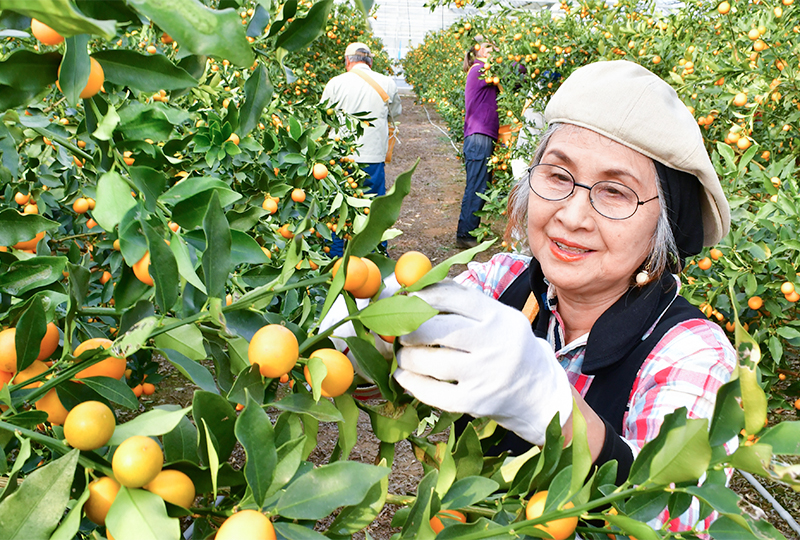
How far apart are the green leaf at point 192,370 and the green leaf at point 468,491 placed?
21cm

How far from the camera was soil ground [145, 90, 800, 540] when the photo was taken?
2.40 metres

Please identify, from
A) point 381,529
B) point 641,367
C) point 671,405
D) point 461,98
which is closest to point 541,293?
point 641,367

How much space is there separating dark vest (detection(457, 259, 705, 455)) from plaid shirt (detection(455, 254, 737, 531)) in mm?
17

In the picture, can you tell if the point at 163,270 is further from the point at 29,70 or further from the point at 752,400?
the point at 752,400

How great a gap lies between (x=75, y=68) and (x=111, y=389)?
0.25 metres

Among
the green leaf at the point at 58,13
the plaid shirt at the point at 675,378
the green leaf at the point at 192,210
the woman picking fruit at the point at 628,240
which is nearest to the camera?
the green leaf at the point at 58,13

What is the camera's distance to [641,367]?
108 cm

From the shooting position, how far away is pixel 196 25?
0.95 ft

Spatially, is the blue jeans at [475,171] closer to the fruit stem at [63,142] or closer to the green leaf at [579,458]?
the fruit stem at [63,142]

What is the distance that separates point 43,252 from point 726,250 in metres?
1.78

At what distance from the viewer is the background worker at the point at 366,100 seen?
4418mm

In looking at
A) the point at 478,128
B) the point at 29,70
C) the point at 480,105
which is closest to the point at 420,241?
the point at 478,128

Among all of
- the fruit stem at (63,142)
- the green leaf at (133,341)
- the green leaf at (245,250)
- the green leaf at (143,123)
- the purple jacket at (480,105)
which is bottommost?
the purple jacket at (480,105)

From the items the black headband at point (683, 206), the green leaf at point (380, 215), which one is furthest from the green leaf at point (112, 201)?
the black headband at point (683, 206)
